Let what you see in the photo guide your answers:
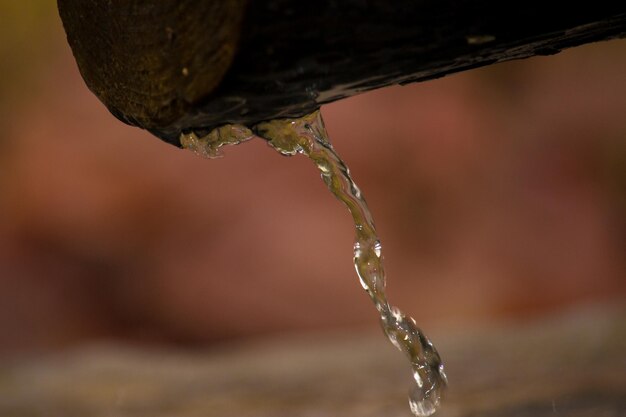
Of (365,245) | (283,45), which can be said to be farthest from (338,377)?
(283,45)

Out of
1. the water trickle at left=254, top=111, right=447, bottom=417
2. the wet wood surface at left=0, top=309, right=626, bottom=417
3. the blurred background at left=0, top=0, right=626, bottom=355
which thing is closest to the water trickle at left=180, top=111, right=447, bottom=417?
the water trickle at left=254, top=111, right=447, bottom=417

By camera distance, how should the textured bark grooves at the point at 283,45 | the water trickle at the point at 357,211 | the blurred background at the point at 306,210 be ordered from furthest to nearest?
the blurred background at the point at 306,210
the water trickle at the point at 357,211
the textured bark grooves at the point at 283,45

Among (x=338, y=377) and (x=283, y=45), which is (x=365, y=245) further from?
(x=338, y=377)

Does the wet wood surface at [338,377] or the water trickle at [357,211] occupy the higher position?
the water trickle at [357,211]

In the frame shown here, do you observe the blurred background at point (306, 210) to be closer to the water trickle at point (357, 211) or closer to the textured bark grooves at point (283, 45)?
the water trickle at point (357, 211)

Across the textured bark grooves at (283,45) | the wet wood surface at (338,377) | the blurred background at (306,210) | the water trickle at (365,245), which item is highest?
the textured bark grooves at (283,45)

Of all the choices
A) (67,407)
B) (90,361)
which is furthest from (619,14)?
(90,361)

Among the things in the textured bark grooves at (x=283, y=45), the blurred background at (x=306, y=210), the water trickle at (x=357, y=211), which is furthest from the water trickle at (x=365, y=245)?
the blurred background at (x=306, y=210)
